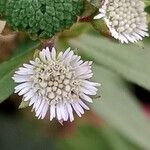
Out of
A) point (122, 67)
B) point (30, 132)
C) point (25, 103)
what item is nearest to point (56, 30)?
point (25, 103)

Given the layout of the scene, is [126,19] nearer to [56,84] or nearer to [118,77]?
[56,84]

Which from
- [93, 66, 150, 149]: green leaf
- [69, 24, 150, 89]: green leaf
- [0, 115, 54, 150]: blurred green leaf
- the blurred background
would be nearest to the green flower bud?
the blurred background

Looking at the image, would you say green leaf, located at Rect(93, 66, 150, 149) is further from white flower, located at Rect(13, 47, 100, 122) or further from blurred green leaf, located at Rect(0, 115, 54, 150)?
white flower, located at Rect(13, 47, 100, 122)

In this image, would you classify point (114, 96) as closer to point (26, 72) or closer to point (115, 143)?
point (115, 143)

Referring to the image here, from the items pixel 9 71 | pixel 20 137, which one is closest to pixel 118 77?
pixel 20 137

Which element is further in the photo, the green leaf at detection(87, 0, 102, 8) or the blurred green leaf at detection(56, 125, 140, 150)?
the blurred green leaf at detection(56, 125, 140, 150)

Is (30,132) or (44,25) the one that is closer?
(44,25)
